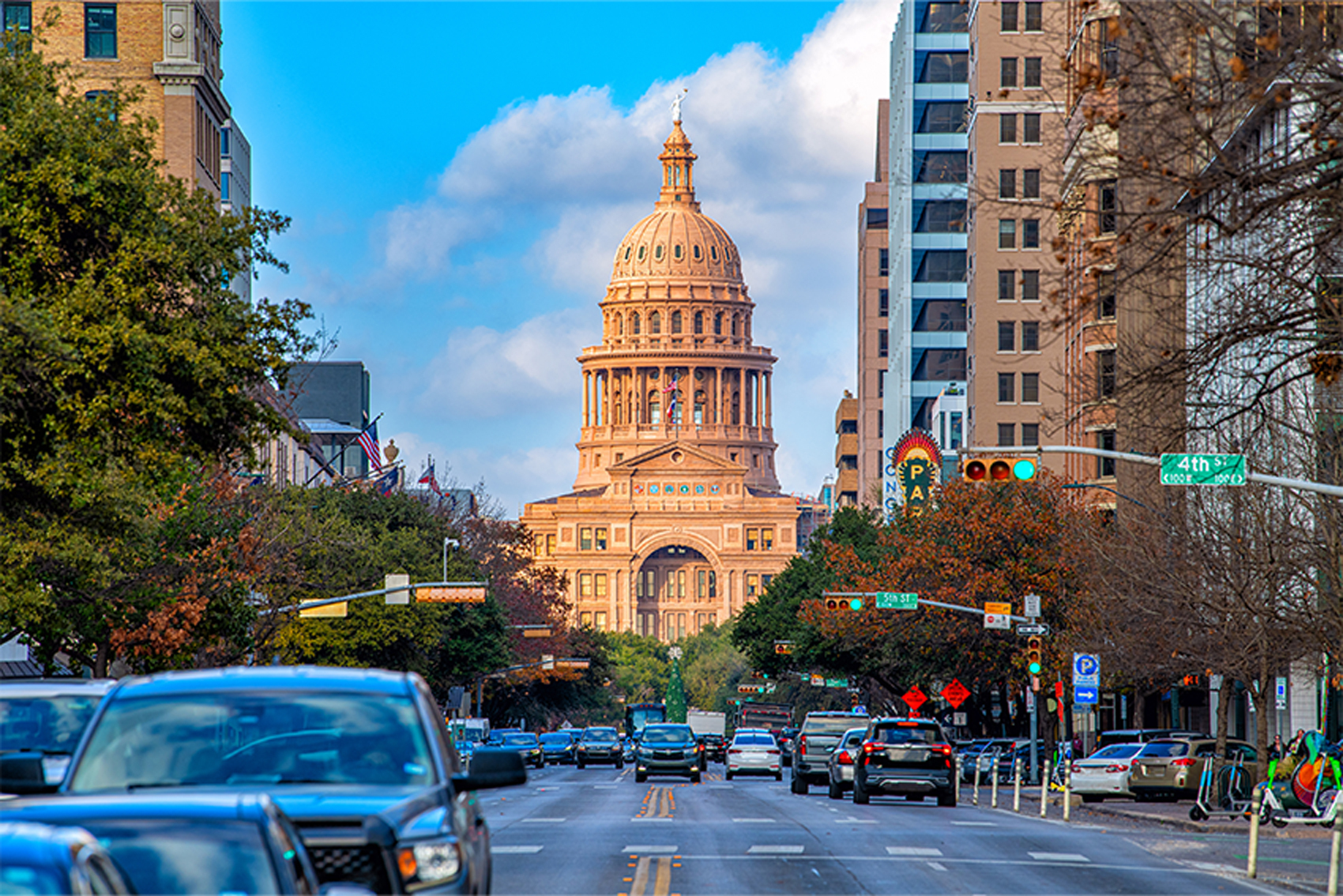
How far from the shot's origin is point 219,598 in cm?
4778

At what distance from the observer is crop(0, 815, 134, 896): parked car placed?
283 inches

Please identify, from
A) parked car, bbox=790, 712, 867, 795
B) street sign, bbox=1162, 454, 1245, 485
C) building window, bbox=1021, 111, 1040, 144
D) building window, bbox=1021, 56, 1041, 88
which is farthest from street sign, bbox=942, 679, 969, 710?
building window, bbox=1021, 111, 1040, 144

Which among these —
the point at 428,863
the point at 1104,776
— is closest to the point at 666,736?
the point at 1104,776

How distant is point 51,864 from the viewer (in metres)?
7.24

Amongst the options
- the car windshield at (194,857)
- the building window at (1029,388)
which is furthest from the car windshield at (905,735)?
the building window at (1029,388)

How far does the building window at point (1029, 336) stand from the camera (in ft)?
333

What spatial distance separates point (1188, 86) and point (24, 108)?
16.8 meters

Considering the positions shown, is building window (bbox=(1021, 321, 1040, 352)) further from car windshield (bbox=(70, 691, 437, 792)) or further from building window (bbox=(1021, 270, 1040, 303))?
car windshield (bbox=(70, 691, 437, 792))

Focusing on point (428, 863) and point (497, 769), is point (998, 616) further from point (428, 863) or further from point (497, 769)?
point (428, 863)

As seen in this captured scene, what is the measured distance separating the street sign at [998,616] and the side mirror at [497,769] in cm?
3801

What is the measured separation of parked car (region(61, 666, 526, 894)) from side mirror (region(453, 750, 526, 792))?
10 centimetres

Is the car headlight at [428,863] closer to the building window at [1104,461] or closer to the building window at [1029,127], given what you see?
the building window at [1104,461]


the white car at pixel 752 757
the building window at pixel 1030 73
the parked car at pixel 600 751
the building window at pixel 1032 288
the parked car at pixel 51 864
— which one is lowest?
the parked car at pixel 600 751

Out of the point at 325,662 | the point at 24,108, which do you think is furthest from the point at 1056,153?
the point at 325,662
